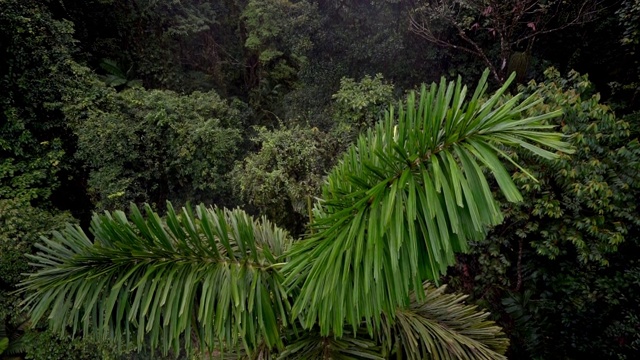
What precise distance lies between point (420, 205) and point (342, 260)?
1.01 feet

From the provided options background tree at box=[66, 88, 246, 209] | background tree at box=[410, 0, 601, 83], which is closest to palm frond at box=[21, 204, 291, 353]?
background tree at box=[66, 88, 246, 209]

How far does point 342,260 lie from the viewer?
1.08 m

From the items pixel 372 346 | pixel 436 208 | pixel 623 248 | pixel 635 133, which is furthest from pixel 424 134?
pixel 635 133

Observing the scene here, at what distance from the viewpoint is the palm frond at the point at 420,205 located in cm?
87

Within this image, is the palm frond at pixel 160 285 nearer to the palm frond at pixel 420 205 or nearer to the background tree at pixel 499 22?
the palm frond at pixel 420 205

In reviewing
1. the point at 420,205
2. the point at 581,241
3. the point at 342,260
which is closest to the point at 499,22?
the point at 581,241

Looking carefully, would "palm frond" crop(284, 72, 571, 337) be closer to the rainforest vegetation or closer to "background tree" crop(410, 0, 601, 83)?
the rainforest vegetation

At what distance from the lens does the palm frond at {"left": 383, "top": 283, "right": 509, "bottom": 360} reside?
1615 millimetres

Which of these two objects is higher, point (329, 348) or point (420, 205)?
point (420, 205)

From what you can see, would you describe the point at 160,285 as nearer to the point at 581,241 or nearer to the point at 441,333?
the point at 441,333

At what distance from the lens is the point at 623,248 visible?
9.36ft

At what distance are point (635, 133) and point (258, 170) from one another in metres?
4.20

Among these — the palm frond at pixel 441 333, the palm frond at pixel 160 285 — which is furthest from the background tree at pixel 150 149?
the palm frond at pixel 441 333

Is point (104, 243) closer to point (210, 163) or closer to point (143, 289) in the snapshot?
point (143, 289)
